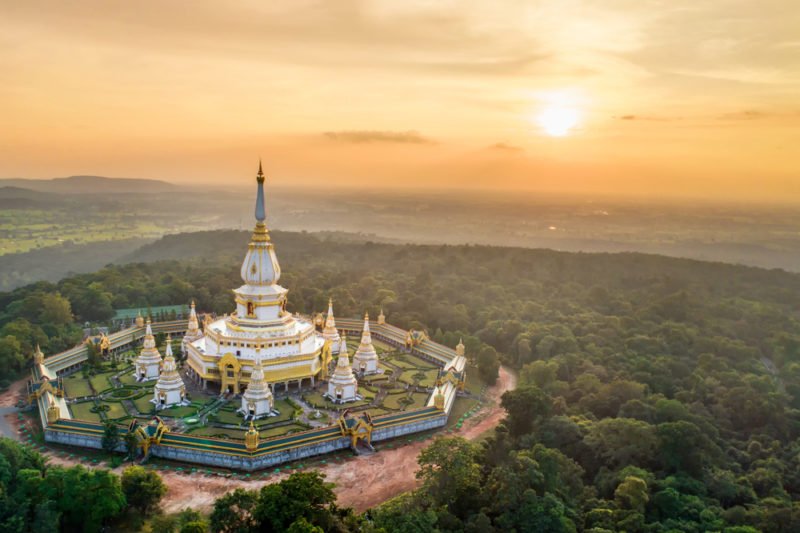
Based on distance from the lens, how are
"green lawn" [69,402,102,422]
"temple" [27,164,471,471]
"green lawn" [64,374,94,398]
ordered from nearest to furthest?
1. "temple" [27,164,471,471]
2. "green lawn" [69,402,102,422]
3. "green lawn" [64,374,94,398]

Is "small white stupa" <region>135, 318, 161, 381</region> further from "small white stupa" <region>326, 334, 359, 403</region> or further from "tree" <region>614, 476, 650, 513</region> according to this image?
"tree" <region>614, 476, 650, 513</region>

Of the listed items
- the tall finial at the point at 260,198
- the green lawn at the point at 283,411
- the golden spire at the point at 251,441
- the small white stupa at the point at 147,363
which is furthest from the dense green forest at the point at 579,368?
the tall finial at the point at 260,198

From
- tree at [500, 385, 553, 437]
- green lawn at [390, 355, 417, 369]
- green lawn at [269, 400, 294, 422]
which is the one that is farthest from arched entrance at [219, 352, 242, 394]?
tree at [500, 385, 553, 437]

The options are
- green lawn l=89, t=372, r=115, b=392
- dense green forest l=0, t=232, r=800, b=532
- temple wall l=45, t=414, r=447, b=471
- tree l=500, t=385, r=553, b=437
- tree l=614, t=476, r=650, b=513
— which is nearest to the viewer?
dense green forest l=0, t=232, r=800, b=532

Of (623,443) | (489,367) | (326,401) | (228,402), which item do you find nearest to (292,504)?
(326,401)

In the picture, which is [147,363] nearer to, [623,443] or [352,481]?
[352,481]

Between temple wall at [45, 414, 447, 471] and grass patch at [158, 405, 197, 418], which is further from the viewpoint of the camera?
grass patch at [158, 405, 197, 418]
